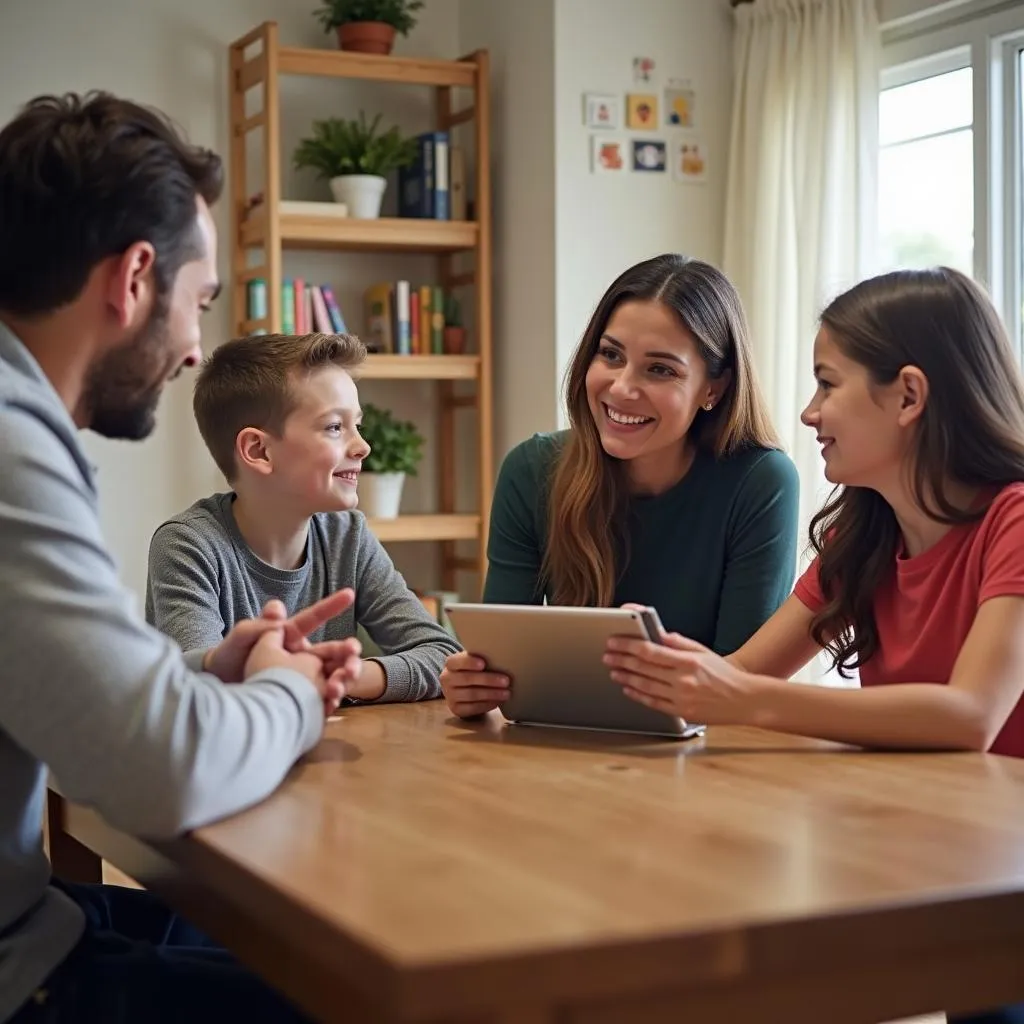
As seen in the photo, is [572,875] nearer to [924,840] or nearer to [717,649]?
[924,840]

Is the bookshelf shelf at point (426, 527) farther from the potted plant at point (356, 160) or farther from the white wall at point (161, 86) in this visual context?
the potted plant at point (356, 160)

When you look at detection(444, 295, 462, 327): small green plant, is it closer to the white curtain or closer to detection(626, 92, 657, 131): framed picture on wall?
detection(626, 92, 657, 131): framed picture on wall

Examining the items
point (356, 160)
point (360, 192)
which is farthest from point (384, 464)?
point (356, 160)

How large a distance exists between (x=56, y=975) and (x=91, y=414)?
0.50 metres

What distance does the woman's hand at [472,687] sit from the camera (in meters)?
1.72

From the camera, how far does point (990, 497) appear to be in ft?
6.01

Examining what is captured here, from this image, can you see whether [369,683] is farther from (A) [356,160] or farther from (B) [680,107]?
(B) [680,107]

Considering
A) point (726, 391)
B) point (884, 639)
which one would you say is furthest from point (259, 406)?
point (884, 639)

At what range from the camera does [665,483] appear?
2414 mm

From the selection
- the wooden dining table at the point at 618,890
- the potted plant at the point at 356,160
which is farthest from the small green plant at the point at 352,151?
the wooden dining table at the point at 618,890

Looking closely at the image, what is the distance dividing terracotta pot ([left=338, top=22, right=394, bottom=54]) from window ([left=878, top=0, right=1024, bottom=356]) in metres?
1.48

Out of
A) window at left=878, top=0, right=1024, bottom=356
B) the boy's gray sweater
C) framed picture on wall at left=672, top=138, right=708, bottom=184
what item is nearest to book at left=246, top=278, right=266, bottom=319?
framed picture on wall at left=672, top=138, right=708, bottom=184

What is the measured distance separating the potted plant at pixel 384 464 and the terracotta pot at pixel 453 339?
0.33m

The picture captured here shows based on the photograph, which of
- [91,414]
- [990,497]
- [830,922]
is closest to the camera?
[830,922]
